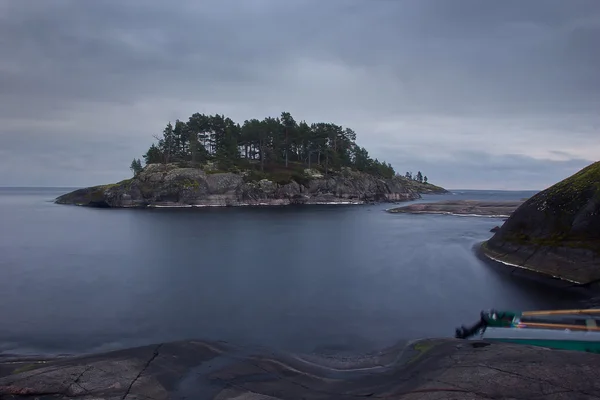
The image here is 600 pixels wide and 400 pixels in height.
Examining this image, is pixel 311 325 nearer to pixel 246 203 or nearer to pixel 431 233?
pixel 431 233

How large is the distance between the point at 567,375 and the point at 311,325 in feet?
42.5

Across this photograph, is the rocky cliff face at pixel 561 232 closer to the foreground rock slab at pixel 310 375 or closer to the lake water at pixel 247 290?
the lake water at pixel 247 290

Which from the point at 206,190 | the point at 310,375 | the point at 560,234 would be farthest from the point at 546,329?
the point at 206,190

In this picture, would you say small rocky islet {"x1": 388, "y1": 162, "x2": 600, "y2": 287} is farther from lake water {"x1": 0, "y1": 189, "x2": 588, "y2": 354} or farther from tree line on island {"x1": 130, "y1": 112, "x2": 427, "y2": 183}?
tree line on island {"x1": 130, "y1": 112, "x2": 427, "y2": 183}

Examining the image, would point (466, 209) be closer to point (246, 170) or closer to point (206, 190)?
point (246, 170)

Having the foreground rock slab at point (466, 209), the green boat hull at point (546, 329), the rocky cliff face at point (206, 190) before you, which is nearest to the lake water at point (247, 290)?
the green boat hull at point (546, 329)

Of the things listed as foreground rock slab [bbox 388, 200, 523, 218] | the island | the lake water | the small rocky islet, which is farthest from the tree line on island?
the small rocky islet

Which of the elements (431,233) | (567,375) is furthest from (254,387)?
(431,233)

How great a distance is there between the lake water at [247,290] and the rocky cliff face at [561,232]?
278cm

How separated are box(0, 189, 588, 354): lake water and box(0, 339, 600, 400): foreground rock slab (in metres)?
2.73

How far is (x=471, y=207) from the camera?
104125 mm

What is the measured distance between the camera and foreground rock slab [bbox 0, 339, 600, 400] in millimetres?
13016

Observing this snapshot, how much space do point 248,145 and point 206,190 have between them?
109 ft

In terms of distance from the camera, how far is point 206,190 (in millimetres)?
115062
